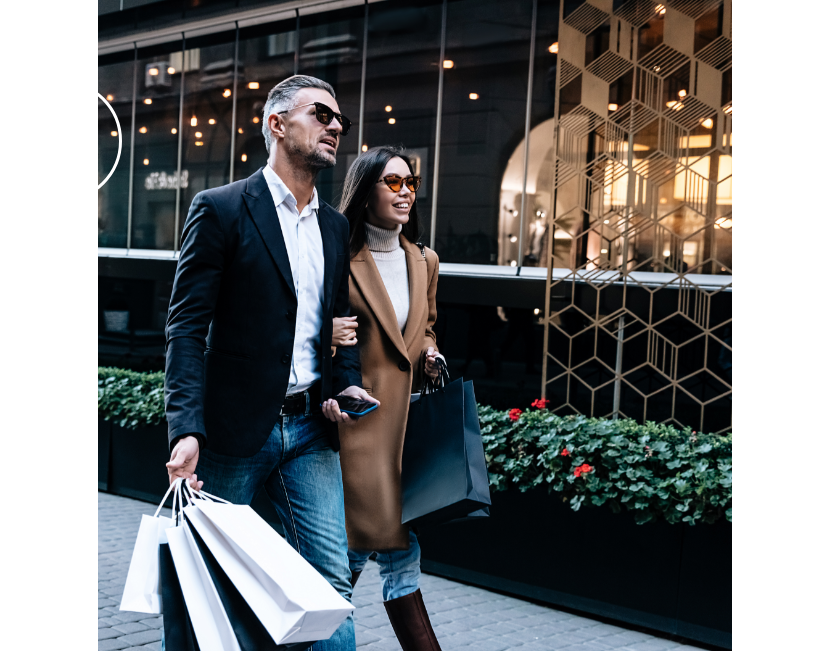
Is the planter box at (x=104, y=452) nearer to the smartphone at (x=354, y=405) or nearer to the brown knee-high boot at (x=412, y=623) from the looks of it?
the brown knee-high boot at (x=412, y=623)

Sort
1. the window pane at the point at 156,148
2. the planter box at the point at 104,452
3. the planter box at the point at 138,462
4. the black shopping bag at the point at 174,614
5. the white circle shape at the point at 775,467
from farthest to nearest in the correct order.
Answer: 1. the window pane at the point at 156,148
2. the planter box at the point at 104,452
3. the planter box at the point at 138,462
4. the white circle shape at the point at 775,467
5. the black shopping bag at the point at 174,614

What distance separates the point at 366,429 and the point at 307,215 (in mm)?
926

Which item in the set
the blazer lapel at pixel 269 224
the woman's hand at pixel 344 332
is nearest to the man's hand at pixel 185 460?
the blazer lapel at pixel 269 224

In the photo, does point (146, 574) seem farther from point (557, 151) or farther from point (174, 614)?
point (557, 151)

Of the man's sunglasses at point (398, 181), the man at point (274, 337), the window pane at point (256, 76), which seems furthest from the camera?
the window pane at point (256, 76)

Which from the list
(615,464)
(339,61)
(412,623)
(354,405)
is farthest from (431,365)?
(339,61)

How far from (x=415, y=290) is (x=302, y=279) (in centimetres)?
84

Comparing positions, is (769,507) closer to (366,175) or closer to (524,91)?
(366,175)

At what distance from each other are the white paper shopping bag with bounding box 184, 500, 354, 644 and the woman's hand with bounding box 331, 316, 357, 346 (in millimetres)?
949

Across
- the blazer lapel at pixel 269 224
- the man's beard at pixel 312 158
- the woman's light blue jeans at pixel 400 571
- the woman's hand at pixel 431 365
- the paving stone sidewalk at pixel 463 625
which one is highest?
the man's beard at pixel 312 158

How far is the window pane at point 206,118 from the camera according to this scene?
9289mm

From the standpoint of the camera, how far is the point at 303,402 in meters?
2.93

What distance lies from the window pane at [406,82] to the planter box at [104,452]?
3.39m

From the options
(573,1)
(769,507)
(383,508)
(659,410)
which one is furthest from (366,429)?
(573,1)
